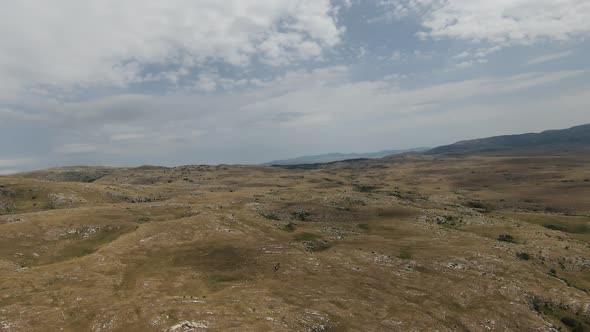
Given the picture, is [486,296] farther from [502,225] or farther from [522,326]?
[502,225]

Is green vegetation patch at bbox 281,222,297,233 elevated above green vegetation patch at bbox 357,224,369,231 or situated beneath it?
elevated above

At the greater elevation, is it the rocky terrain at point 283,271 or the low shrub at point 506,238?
the rocky terrain at point 283,271

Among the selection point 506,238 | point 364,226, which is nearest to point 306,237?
point 364,226

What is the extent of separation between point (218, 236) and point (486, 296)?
52264mm

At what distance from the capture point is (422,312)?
4716 centimetres

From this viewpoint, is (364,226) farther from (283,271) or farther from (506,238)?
(283,271)

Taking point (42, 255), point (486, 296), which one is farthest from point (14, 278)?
point (486, 296)

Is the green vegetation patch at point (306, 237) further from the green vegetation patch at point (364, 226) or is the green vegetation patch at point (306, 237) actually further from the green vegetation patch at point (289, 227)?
the green vegetation patch at point (364, 226)

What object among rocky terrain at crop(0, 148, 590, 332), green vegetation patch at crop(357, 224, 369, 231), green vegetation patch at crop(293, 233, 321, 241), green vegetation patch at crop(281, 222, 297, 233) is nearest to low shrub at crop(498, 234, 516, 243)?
rocky terrain at crop(0, 148, 590, 332)

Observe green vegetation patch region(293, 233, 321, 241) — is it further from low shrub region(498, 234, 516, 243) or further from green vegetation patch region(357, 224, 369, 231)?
low shrub region(498, 234, 516, 243)

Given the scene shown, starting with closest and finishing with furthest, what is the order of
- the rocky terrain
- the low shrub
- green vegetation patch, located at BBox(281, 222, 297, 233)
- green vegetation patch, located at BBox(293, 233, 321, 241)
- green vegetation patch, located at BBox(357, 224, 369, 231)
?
the rocky terrain, green vegetation patch, located at BBox(293, 233, 321, 241), the low shrub, green vegetation patch, located at BBox(281, 222, 297, 233), green vegetation patch, located at BBox(357, 224, 369, 231)

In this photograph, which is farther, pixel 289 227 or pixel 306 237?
pixel 289 227

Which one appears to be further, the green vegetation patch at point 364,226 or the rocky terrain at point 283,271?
the green vegetation patch at point 364,226

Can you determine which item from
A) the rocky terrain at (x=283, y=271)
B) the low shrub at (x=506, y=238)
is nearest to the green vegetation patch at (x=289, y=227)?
the rocky terrain at (x=283, y=271)
